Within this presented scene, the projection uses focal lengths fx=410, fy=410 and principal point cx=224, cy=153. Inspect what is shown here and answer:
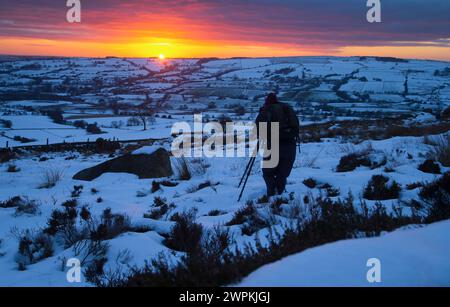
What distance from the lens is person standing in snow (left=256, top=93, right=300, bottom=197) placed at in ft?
25.8

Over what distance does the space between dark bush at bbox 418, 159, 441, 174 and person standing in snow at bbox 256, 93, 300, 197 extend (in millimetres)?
3201

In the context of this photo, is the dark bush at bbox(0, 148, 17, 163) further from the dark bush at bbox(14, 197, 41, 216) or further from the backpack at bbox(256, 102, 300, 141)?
the backpack at bbox(256, 102, 300, 141)

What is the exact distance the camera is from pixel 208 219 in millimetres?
6777

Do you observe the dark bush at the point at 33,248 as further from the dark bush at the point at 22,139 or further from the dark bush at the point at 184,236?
the dark bush at the point at 22,139

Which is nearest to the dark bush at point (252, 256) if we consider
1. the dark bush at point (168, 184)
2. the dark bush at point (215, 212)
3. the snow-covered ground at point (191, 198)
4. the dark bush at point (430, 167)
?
the snow-covered ground at point (191, 198)

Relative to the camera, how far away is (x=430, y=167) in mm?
8938

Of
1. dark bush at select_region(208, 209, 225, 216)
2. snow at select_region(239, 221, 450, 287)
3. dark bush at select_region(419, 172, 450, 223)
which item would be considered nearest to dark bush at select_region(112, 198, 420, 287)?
snow at select_region(239, 221, 450, 287)

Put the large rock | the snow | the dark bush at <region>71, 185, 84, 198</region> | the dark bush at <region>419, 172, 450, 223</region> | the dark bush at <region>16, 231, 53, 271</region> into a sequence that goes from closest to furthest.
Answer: the snow, the dark bush at <region>419, 172, 450, 223</region>, the dark bush at <region>16, 231, 53, 271</region>, the dark bush at <region>71, 185, 84, 198</region>, the large rock

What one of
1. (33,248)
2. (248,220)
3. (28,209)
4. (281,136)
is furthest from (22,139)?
(248,220)

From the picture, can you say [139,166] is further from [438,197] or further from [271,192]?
[438,197]

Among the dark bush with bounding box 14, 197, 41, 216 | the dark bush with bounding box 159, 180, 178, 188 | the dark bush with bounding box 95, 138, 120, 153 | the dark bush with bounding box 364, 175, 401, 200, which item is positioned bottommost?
the dark bush with bounding box 95, 138, 120, 153

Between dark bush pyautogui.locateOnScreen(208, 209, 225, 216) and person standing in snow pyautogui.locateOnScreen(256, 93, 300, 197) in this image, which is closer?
dark bush pyautogui.locateOnScreen(208, 209, 225, 216)

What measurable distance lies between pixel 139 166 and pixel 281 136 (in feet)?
20.2

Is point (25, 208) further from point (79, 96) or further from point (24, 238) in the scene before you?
point (79, 96)
